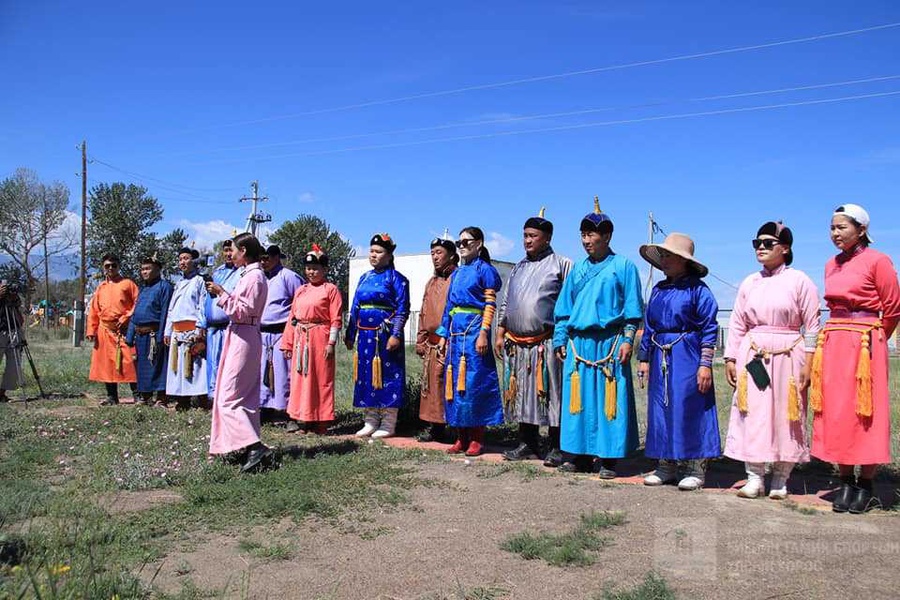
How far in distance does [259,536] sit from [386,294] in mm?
3656

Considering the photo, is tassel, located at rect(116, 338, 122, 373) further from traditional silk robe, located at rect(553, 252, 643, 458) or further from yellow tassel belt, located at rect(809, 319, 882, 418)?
yellow tassel belt, located at rect(809, 319, 882, 418)

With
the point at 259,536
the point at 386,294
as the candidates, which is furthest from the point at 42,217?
the point at 259,536

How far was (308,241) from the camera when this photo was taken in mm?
43031

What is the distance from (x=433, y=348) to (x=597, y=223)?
2.23 m

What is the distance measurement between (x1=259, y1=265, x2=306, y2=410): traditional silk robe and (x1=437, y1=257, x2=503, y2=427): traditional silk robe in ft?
7.59

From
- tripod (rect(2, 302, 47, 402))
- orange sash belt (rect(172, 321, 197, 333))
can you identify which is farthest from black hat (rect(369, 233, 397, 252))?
tripod (rect(2, 302, 47, 402))

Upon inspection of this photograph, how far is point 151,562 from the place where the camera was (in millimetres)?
4004

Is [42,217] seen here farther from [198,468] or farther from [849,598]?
[849,598]

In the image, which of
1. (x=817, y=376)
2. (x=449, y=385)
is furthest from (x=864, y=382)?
(x=449, y=385)

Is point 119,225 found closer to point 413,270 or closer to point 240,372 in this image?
point 413,270

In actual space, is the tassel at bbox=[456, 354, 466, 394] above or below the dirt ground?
above

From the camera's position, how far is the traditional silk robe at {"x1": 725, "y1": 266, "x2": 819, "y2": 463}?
17.3ft

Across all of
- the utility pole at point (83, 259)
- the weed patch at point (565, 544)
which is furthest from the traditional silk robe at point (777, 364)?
the utility pole at point (83, 259)

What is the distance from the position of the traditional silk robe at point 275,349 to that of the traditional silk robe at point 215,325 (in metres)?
0.56
